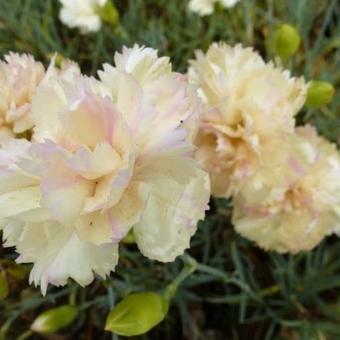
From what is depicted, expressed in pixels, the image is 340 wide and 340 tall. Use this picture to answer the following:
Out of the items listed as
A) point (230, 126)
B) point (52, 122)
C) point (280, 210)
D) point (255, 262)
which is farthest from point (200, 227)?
point (52, 122)

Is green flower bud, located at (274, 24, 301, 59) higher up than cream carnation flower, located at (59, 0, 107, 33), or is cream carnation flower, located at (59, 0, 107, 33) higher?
green flower bud, located at (274, 24, 301, 59)

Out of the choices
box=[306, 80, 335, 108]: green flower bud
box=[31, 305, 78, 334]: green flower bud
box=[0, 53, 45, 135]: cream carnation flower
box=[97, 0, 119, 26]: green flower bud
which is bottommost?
box=[31, 305, 78, 334]: green flower bud

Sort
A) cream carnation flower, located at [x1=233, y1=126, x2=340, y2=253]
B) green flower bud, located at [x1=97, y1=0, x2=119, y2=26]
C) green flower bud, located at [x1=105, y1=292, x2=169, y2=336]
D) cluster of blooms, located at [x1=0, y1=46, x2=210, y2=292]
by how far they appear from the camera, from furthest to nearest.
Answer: green flower bud, located at [x1=97, y1=0, x2=119, y2=26] → cream carnation flower, located at [x1=233, y1=126, x2=340, y2=253] → green flower bud, located at [x1=105, y1=292, x2=169, y2=336] → cluster of blooms, located at [x1=0, y1=46, x2=210, y2=292]

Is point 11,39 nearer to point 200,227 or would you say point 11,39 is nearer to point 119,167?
point 200,227

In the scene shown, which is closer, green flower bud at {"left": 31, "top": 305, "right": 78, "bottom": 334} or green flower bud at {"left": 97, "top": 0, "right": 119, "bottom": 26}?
green flower bud at {"left": 31, "top": 305, "right": 78, "bottom": 334}

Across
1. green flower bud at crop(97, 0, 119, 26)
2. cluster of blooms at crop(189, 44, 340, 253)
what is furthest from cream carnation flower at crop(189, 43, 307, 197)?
green flower bud at crop(97, 0, 119, 26)

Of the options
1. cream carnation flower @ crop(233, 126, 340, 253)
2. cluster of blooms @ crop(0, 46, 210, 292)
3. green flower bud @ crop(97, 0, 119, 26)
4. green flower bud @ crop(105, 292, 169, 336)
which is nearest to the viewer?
cluster of blooms @ crop(0, 46, 210, 292)

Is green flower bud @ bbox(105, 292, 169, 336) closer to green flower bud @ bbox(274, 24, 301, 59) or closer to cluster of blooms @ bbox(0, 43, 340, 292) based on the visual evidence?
cluster of blooms @ bbox(0, 43, 340, 292)

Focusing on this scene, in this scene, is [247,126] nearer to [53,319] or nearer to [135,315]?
[135,315]
